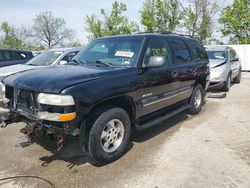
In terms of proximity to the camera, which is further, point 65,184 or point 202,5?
point 202,5

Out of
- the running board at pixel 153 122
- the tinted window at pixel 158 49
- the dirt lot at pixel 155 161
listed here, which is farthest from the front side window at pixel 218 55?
the tinted window at pixel 158 49

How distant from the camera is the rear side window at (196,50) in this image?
629cm

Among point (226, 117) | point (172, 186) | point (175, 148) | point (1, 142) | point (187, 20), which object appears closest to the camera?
point (172, 186)

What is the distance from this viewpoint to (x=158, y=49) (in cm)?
496

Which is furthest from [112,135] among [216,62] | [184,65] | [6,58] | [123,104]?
[6,58]

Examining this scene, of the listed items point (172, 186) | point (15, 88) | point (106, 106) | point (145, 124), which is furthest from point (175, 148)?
point (15, 88)

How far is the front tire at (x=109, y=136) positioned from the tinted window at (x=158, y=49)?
1.11 m

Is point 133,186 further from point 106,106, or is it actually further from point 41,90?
point 41,90

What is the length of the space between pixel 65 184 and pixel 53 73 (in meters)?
1.55

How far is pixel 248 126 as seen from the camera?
18.8 feet

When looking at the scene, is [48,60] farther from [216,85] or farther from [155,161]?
[216,85]

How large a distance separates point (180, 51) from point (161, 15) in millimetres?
21874

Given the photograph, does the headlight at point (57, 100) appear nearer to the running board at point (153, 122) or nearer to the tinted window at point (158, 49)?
the running board at point (153, 122)

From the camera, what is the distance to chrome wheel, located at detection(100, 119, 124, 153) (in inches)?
153
